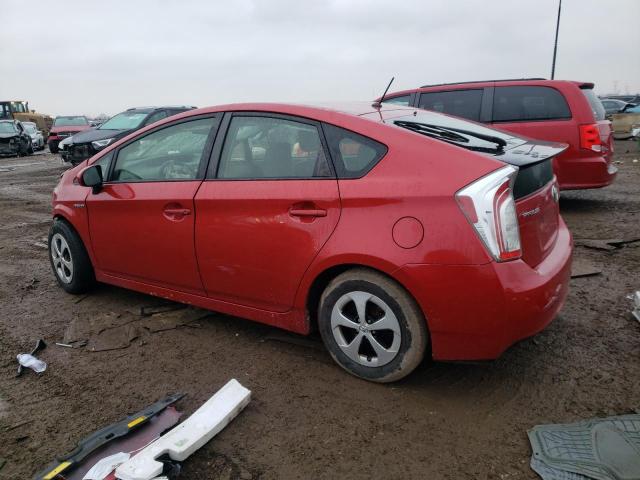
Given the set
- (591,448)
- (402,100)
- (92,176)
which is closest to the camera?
(591,448)

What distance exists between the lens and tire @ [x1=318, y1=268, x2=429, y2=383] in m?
2.60

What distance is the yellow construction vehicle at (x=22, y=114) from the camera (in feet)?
108

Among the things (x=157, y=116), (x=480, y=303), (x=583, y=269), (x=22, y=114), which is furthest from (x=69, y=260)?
(x=22, y=114)

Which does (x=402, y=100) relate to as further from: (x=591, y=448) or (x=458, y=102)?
(x=591, y=448)

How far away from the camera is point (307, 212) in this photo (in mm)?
2801

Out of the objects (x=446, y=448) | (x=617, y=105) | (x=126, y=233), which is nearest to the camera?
(x=446, y=448)

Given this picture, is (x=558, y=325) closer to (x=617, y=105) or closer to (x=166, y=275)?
(x=166, y=275)

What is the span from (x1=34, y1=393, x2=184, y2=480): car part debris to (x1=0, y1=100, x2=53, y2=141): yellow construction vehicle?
36.0 meters

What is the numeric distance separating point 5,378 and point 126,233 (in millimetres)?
1191

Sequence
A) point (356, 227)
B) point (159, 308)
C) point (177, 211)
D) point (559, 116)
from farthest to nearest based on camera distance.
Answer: point (559, 116) → point (159, 308) → point (177, 211) → point (356, 227)

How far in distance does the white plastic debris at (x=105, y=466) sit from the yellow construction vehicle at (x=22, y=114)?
36302 millimetres

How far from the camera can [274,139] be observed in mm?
3080

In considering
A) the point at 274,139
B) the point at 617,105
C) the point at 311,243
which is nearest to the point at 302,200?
the point at 311,243

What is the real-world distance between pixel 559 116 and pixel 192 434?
6.14 m
